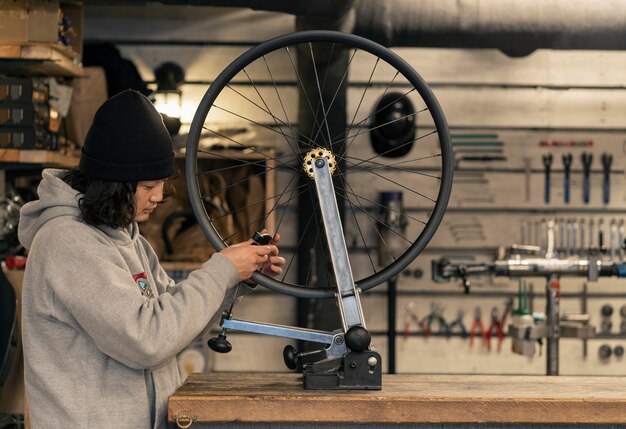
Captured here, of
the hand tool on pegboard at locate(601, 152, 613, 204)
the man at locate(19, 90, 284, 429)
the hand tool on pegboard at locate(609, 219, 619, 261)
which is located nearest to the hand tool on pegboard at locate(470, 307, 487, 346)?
the hand tool on pegboard at locate(609, 219, 619, 261)

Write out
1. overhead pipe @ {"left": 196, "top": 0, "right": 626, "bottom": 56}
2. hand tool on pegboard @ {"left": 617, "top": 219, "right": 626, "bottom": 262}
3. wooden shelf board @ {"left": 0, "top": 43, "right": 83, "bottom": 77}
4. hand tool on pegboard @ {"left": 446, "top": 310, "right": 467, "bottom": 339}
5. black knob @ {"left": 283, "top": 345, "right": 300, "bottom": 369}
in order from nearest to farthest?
black knob @ {"left": 283, "top": 345, "right": 300, "bottom": 369}, wooden shelf board @ {"left": 0, "top": 43, "right": 83, "bottom": 77}, overhead pipe @ {"left": 196, "top": 0, "right": 626, "bottom": 56}, hand tool on pegboard @ {"left": 617, "top": 219, "right": 626, "bottom": 262}, hand tool on pegboard @ {"left": 446, "top": 310, "right": 467, "bottom": 339}

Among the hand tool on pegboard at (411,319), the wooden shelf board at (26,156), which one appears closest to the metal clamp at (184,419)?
the wooden shelf board at (26,156)

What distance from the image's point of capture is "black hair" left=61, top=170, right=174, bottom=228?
197cm

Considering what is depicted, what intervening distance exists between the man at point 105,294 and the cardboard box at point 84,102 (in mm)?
2459

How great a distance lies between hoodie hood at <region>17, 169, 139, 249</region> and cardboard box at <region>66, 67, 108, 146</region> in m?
2.43

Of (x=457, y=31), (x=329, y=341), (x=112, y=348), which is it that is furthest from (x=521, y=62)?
(x=112, y=348)

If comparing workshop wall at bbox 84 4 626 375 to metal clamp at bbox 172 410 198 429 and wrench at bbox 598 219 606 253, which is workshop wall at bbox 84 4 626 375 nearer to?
wrench at bbox 598 219 606 253

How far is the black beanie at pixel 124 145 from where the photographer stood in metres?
1.97

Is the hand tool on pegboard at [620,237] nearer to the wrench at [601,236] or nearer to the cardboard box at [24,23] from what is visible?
the wrench at [601,236]

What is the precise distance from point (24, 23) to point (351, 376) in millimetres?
2498

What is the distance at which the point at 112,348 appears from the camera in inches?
74.0

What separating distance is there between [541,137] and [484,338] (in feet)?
3.95

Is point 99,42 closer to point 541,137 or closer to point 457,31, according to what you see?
point 457,31

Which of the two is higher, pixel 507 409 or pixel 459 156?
pixel 459 156
